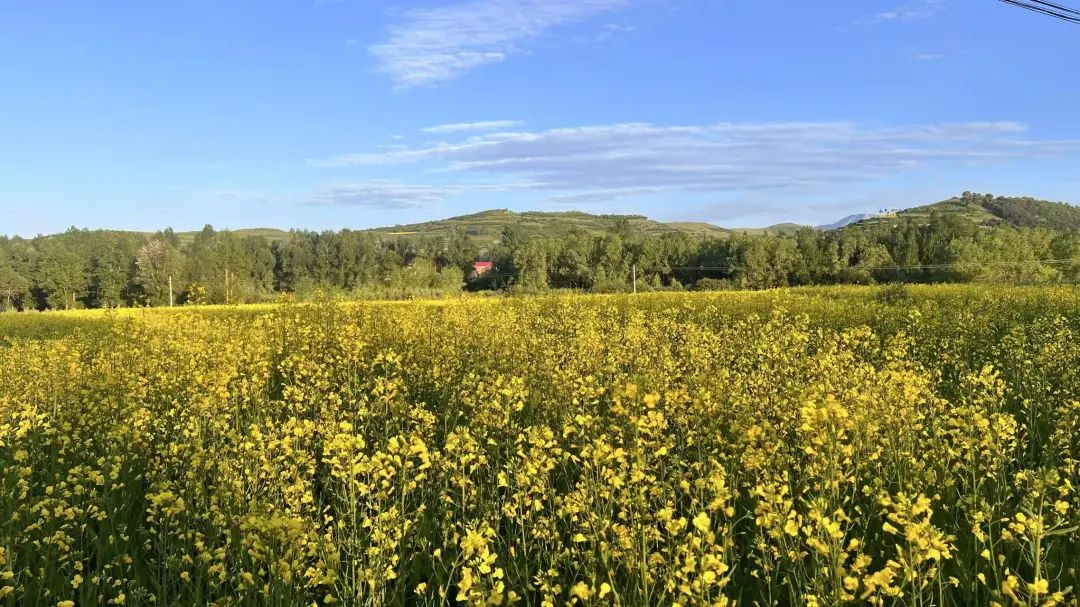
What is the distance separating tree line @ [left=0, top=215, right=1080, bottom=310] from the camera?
6153 centimetres

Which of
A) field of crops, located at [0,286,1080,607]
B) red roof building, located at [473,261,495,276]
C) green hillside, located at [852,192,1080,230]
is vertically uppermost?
green hillside, located at [852,192,1080,230]

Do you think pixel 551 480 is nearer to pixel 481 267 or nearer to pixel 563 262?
pixel 563 262

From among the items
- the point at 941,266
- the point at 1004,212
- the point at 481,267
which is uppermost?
the point at 1004,212

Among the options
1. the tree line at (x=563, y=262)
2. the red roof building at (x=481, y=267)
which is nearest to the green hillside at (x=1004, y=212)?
the tree line at (x=563, y=262)

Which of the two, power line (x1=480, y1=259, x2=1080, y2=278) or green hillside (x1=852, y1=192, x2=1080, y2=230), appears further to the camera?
green hillside (x1=852, y1=192, x2=1080, y2=230)

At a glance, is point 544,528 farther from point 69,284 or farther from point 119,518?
point 69,284

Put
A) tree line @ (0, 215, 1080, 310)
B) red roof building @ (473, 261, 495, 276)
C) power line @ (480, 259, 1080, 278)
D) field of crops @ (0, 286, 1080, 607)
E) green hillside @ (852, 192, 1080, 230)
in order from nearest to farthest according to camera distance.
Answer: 1. field of crops @ (0, 286, 1080, 607)
2. power line @ (480, 259, 1080, 278)
3. tree line @ (0, 215, 1080, 310)
4. red roof building @ (473, 261, 495, 276)
5. green hillside @ (852, 192, 1080, 230)

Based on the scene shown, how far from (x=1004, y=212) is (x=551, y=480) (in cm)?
16644

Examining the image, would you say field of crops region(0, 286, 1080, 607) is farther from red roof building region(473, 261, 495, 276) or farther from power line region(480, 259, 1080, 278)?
red roof building region(473, 261, 495, 276)

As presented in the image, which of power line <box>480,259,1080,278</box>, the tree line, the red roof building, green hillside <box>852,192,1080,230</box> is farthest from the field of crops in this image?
green hillside <box>852,192,1080,230</box>

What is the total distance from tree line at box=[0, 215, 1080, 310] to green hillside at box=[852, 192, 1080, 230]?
29.0 meters

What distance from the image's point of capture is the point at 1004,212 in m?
134

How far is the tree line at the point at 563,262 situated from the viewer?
61531mm

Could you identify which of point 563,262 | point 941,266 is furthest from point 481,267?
point 941,266
